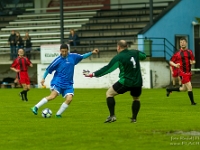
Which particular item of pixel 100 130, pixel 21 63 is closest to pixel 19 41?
pixel 21 63

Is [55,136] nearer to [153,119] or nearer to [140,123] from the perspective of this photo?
[140,123]

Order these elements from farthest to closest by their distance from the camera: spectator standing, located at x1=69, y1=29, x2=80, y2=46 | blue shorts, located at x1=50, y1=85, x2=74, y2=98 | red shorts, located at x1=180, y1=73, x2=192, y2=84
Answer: spectator standing, located at x1=69, y1=29, x2=80, y2=46 < red shorts, located at x1=180, y1=73, x2=192, y2=84 < blue shorts, located at x1=50, y1=85, x2=74, y2=98

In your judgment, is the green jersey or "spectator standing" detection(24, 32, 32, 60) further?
"spectator standing" detection(24, 32, 32, 60)

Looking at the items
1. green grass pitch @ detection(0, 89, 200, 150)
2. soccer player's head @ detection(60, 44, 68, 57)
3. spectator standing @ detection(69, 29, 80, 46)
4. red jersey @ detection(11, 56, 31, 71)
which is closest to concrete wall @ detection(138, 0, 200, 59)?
spectator standing @ detection(69, 29, 80, 46)

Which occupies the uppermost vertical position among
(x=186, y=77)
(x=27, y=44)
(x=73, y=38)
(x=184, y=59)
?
(x=73, y=38)

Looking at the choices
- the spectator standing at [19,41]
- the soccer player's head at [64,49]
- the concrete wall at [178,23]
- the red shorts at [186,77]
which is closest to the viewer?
the soccer player's head at [64,49]

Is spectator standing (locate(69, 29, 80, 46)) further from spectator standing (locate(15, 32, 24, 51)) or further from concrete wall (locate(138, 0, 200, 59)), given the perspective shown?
concrete wall (locate(138, 0, 200, 59))

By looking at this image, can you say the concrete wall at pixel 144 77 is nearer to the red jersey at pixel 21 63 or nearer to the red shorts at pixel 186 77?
the red jersey at pixel 21 63

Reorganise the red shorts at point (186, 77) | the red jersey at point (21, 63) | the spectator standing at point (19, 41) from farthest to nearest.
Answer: the spectator standing at point (19, 41) < the red jersey at point (21, 63) < the red shorts at point (186, 77)

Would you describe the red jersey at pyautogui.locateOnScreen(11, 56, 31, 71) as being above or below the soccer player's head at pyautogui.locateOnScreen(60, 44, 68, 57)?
below

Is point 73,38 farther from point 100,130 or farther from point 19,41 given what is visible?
point 100,130

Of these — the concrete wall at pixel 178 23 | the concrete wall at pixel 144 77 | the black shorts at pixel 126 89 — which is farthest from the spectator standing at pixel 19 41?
the black shorts at pixel 126 89

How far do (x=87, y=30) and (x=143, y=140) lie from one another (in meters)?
34.3

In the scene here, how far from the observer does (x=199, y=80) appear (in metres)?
40.1
